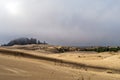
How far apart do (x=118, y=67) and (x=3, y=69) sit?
12.5 meters

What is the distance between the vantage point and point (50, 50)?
38000mm

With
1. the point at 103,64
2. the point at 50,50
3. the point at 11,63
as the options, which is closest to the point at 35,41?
the point at 50,50

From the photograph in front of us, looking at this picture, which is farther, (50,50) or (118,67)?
(50,50)

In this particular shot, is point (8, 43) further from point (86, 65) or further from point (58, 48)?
point (86, 65)

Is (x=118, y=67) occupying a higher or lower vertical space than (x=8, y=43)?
lower

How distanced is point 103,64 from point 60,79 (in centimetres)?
1288

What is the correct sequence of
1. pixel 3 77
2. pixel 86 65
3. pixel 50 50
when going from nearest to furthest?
pixel 3 77 → pixel 86 65 → pixel 50 50

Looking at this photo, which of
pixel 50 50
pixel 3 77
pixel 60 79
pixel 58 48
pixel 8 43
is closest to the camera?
pixel 3 77

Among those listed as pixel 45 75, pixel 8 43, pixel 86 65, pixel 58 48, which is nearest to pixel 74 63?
pixel 86 65

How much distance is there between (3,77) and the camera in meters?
11.5

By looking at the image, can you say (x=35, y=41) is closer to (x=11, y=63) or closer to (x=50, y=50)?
(x=50, y=50)

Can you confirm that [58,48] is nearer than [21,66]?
No

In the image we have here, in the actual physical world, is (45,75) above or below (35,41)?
below

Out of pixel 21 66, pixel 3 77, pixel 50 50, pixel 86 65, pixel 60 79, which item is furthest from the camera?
pixel 50 50
